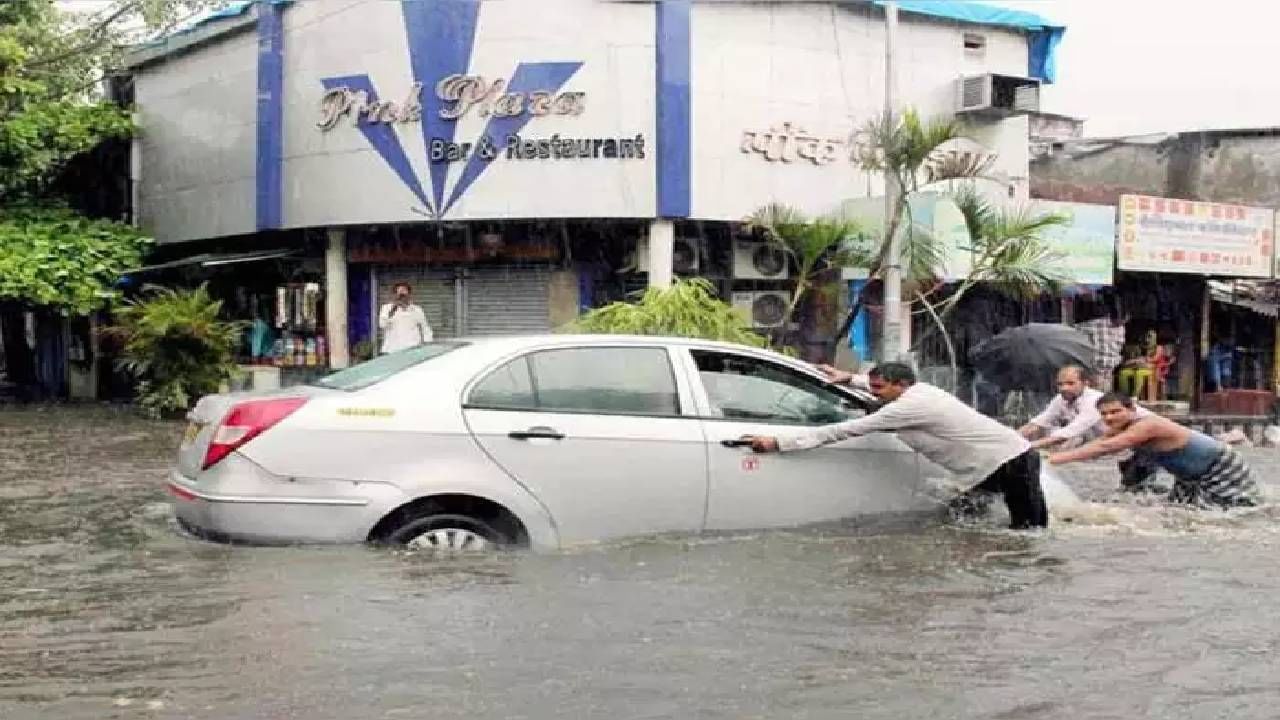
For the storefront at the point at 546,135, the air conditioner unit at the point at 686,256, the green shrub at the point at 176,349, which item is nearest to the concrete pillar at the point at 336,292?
the storefront at the point at 546,135

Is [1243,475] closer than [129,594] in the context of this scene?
No

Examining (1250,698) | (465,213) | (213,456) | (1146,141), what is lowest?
(1250,698)

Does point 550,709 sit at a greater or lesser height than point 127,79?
lesser

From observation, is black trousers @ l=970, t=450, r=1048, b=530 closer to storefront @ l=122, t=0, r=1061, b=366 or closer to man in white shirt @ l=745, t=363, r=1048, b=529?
man in white shirt @ l=745, t=363, r=1048, b=529

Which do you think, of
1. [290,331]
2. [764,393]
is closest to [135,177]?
[290,331]

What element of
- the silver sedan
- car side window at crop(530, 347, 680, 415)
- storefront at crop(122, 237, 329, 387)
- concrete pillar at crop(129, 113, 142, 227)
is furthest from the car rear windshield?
concrete pillar at crop(129, 113, 142, 227)

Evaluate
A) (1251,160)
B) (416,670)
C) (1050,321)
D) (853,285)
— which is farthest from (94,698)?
(1251,160)

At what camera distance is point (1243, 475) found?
8.67m

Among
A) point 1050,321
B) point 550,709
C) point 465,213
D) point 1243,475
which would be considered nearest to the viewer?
point 550,709

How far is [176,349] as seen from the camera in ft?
57.5

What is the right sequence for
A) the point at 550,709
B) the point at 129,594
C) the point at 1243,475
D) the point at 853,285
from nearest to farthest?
the point at 550,709 → the point at 129,594 → the point at 1243,475 → the point at 853,285

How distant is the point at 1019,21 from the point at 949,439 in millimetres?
14512

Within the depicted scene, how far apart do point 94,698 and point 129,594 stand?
163 cm

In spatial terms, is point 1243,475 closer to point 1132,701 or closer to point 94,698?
point 1132,701
